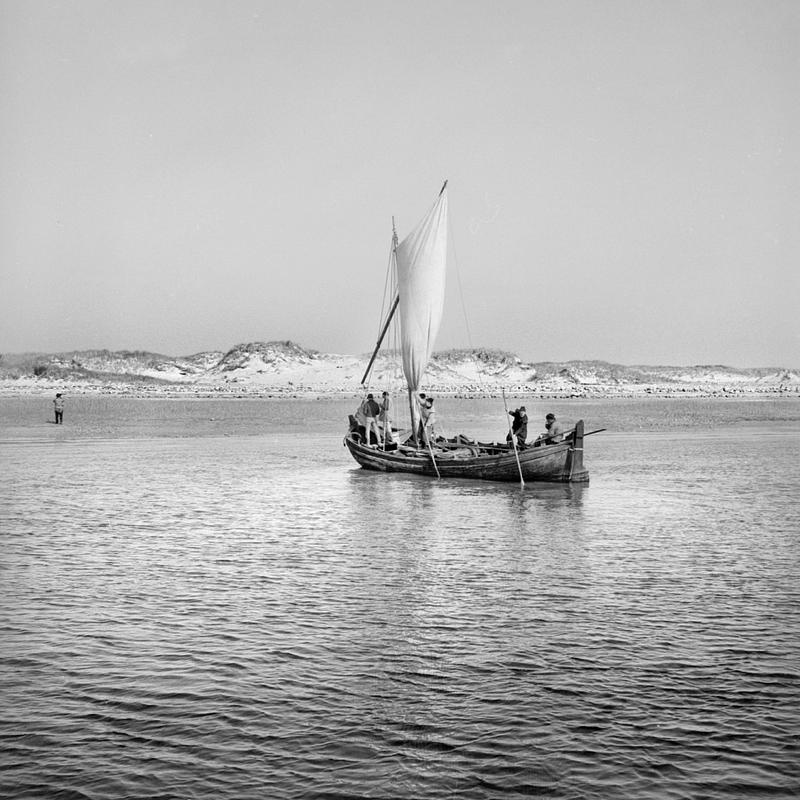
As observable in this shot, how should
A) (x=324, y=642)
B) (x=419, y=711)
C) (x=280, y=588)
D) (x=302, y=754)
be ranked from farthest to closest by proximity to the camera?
(x=280, y=588), (x=324, y=642), (x=419, y=711), (x=302, y=754)

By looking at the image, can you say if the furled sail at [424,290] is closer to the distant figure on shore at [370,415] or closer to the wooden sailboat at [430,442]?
the wooden sailboat at [430,442]

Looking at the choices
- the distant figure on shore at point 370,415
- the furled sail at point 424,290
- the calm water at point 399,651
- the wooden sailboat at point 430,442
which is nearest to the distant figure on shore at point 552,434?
the wooden sailboat at point 430,442

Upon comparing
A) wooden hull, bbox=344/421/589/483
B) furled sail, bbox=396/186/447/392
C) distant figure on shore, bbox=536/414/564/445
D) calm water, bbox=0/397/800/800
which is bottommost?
calm water, bbox=0/397/800/800

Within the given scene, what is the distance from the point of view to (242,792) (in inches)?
263

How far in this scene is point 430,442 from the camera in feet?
100

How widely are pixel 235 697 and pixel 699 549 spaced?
9.99 meters

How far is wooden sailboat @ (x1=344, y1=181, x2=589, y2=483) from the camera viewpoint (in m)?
27.0

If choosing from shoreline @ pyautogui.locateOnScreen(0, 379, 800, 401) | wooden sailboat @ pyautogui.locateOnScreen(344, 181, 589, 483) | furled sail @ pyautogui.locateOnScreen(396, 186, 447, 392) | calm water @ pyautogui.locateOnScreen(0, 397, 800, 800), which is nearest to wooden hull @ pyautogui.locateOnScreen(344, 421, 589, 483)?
wooden sailboat @ pyautogui.locateOnScreen(344, 181, 589, 483)

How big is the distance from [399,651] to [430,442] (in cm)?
2076

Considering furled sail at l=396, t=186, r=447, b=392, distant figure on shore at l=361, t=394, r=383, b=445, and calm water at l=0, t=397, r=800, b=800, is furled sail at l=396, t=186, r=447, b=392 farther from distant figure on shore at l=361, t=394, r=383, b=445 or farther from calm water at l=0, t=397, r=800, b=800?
calm water at l=0, t=397, r=800, b=800

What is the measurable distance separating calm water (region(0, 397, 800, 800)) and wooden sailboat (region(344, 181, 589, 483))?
192 inches

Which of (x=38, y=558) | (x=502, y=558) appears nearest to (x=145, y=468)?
(x=38, y=558)

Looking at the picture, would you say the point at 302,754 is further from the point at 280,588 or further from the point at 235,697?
the point at 280,588

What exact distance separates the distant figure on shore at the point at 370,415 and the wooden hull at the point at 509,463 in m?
2.66
